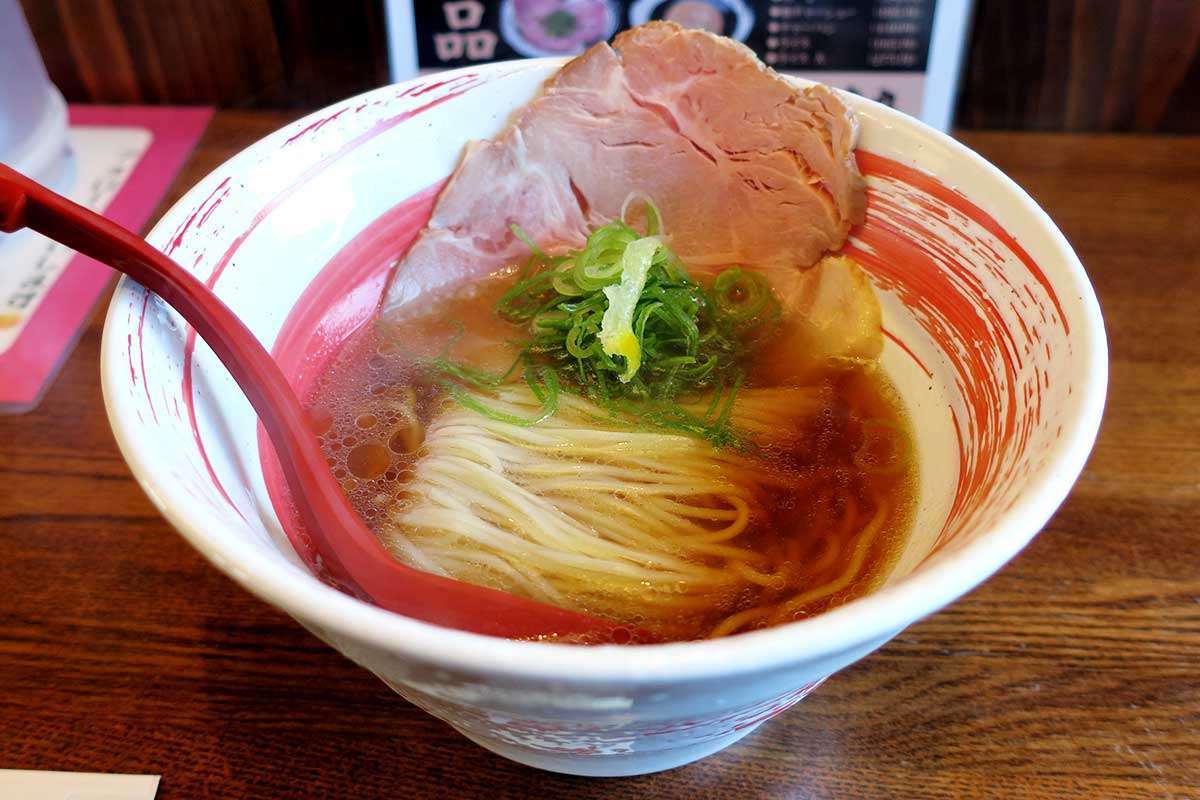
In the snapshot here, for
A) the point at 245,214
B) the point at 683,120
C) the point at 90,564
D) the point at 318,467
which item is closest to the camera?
the point at 318,467

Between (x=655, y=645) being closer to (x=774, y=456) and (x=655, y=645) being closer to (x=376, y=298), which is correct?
(x=774, y=456)

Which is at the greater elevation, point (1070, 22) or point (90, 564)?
point (1070, 22)

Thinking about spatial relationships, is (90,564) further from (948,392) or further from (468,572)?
(948,392)

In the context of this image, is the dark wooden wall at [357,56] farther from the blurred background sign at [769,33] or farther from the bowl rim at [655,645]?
the bowl rim at [655,645]

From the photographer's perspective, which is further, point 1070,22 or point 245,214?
point 1070,22

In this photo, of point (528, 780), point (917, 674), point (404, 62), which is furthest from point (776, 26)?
point (528, 780)

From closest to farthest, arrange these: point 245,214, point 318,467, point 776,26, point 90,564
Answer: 1. point 318,467
2. point 245,214
3. point 90,564
4. point 776,26

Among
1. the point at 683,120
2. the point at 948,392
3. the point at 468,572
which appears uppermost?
the point at 683,120

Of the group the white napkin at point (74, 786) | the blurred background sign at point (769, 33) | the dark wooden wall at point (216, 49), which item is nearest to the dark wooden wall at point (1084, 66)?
the blurred background sign at point (769, 33)
